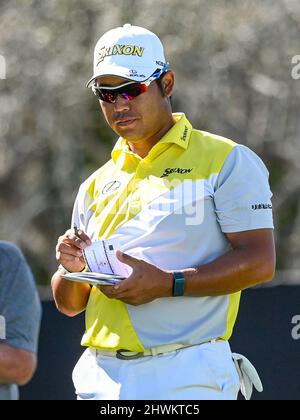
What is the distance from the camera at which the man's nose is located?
4602 millimetres

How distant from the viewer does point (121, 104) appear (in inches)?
181

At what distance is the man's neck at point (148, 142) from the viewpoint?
15.4ft

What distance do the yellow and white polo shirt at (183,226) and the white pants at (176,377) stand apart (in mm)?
56

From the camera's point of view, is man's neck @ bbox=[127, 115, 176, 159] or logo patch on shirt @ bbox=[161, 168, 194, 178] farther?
man's neck @ bbox=[127, 115, 176, 159]

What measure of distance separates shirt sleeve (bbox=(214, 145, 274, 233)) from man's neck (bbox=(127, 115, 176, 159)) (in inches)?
13.5

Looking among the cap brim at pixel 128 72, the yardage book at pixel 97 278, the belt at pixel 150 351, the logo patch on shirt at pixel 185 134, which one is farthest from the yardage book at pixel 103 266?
the cap brim at pixel 128 72

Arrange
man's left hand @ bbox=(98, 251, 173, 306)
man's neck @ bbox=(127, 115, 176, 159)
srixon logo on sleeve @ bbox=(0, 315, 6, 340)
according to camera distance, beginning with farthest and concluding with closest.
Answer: man's neck @ bbox=(127, 115, 176, 159)
man's left hand @ bbox=(98, 251, 173, 306)
srixon logo on sleeve @ bbox=(0, 315, 6, 340)

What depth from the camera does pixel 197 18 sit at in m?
11.8

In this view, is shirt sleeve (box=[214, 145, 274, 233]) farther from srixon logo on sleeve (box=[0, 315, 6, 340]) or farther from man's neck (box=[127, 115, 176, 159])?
srixon logo on sleeve (box=[0, 315, 6, 340])

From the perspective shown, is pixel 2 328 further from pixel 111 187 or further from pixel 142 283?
pixel 111 187

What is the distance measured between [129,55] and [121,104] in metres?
0.20

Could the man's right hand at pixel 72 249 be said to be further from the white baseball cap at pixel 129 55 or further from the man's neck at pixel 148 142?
the white baseball cap at pixel 129 55

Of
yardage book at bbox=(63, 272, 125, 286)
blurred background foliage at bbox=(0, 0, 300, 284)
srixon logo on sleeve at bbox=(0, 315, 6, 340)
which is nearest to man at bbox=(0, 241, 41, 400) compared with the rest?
srixon logo on sleeve at bbox=(0, 315, 6, 340)
